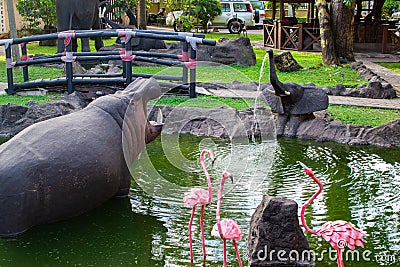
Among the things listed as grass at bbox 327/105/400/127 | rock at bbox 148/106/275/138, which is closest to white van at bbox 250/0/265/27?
grass at bbox 327/105/400/127

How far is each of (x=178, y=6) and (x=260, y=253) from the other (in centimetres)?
2661

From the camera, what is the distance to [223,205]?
5.88m

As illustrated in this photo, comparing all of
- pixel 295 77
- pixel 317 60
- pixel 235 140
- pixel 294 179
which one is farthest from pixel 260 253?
pixel 317 60

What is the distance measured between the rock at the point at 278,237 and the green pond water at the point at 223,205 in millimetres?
177

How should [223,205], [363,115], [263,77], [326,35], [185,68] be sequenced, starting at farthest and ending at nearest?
[326,35], [263,77], [185,68], [363,115], [223,205]

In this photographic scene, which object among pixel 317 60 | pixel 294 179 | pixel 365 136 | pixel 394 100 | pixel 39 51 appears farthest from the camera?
pixel 39 51

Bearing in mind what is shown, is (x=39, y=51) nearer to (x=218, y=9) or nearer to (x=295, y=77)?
(x=295, y=77)

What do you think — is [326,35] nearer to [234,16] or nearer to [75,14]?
[75,14]

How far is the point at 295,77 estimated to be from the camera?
555 inches

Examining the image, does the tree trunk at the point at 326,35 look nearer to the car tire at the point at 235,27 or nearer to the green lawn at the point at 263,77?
the green lawn at the point at 263,77

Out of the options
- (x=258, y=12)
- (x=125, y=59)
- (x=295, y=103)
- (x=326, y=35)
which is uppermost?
(x=258, y=12)

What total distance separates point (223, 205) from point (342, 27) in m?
11.3

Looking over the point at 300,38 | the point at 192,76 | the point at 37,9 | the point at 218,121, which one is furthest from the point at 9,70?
the point at 37,9

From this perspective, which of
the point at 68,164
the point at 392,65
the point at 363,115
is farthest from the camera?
the point at 392,65
